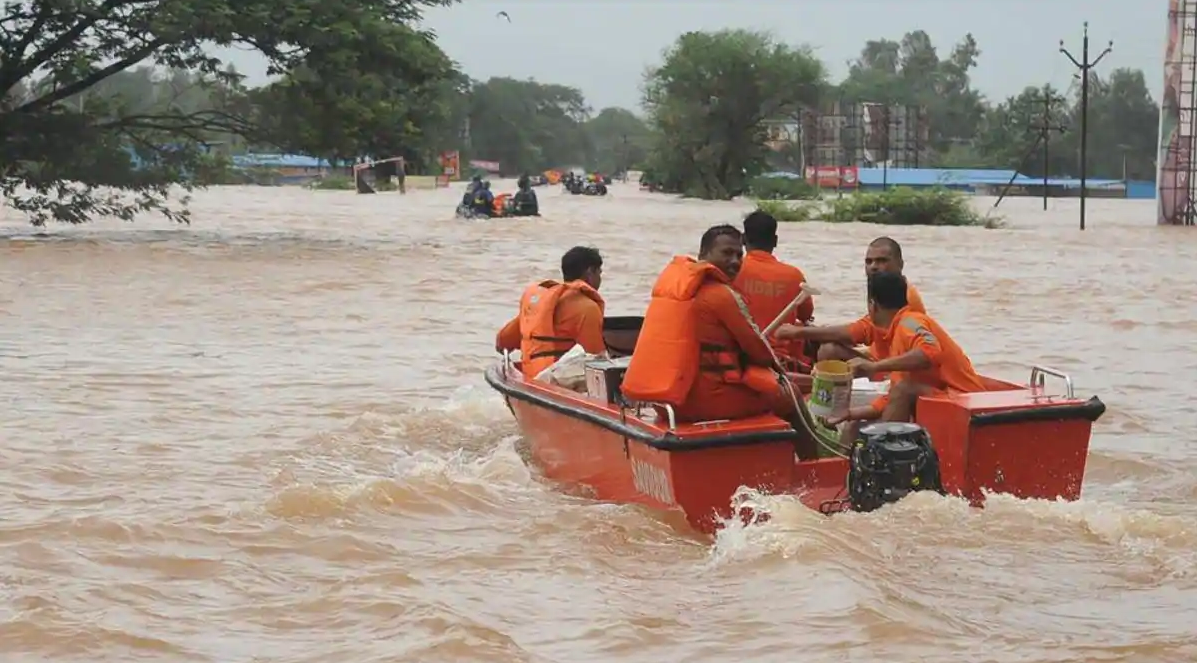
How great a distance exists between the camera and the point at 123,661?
619cm

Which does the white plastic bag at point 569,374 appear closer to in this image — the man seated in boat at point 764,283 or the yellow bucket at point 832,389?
the man seated in boat at point 764,283

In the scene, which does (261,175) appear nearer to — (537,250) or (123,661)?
(537,250)

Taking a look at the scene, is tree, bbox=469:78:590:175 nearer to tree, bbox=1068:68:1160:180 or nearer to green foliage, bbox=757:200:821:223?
tree, bbox=1068:68:1160:180

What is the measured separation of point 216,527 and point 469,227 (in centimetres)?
2835

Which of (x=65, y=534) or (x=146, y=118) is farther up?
(x=146, y=118)

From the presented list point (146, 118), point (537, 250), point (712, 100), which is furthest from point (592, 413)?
point (712, 100)

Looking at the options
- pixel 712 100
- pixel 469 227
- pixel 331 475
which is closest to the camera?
pixel 331 475

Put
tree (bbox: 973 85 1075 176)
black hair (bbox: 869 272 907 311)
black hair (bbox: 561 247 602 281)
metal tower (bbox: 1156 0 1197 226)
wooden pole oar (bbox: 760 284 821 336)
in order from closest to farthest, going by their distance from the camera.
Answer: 1. black hair (bbox: 869 272 907 311)
2. wooden pole oar (bbox: 760 284 821 336)
3. black hair (bbox: 561 247 602 281)
4. metal tower (bbox: 1156 0 1197 226)
5. tree (bbox: 973 85 1075 176)

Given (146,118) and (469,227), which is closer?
(146,118)

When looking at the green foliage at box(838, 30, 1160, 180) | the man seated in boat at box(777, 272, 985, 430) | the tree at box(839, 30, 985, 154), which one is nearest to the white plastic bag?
the man seated in boat at box(777, 272, 985, 430)

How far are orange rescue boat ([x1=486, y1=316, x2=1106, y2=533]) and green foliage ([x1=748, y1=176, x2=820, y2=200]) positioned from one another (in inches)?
2297

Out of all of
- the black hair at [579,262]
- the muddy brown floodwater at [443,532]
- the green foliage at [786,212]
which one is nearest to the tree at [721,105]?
the green foliage at [786,212]

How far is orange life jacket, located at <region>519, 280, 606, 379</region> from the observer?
980cm

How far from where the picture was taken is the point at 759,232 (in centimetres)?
923
